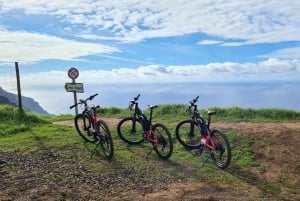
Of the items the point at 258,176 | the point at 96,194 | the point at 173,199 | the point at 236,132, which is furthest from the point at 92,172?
the point at 236,132

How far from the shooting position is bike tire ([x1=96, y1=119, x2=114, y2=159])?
10453 millimetres

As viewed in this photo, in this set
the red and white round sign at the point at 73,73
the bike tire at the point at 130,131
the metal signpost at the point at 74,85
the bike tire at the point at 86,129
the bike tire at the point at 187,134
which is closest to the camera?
the bike tire at the point at 187,134

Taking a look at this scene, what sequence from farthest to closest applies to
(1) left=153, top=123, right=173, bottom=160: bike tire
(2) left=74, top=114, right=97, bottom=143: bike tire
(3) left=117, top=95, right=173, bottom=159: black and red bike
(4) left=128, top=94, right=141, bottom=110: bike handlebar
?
(2) left=74, top=114, right=97, bottom=143: bike tire
(4) left=128, top=94, right=141, bottom=110: bike handlebar
(3) left=117, top=95, right=173, bottom=159: black and red bike
(1) left=153, top=123, right=173, bottom=160: bike tire

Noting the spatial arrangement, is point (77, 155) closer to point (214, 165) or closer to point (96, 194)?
point (96, 194)

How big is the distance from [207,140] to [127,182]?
2612 mm

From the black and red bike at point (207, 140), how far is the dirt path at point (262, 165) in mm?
499

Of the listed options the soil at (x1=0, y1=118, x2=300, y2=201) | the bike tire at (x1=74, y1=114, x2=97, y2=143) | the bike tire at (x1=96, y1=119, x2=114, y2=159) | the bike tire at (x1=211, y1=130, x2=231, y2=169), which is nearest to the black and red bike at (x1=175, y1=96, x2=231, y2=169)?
the bike tire at (x1=211, y1=130, x2=231, y2=169)

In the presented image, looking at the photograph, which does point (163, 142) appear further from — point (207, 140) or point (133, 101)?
point (133, 101)

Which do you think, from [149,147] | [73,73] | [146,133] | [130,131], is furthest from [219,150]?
[73,73]

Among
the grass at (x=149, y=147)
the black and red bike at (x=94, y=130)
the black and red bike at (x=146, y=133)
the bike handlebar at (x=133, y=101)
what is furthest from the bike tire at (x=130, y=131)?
the black and red bike at (x=94, y=130)

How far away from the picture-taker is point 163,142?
34.9ft

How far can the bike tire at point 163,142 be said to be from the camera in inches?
410

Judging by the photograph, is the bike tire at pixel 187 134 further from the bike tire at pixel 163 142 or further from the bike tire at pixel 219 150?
the bike tire at pixel 219 150

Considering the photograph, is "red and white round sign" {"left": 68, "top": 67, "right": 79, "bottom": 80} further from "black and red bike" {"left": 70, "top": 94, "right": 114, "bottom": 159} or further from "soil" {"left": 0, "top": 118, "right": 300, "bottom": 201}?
"soil" {"left": 0, "top": 118, "right": 300, "bottom": 201}
